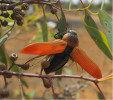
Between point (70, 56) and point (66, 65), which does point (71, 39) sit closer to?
point (70, 56)

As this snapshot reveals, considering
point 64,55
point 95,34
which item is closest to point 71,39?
point 64,55

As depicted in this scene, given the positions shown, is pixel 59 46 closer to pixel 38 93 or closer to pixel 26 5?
pixel 26 5

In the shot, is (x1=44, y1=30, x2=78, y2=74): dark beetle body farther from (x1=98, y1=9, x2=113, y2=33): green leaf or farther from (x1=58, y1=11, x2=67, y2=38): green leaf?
(x1=98, y1=9, x2=113, y2=33): green leaf

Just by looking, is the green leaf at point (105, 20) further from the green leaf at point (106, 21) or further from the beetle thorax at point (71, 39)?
the beetle thorax at point (71, 39)

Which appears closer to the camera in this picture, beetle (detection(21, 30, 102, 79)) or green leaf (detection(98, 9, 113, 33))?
beetle (detection(21, 30, 102, 79))

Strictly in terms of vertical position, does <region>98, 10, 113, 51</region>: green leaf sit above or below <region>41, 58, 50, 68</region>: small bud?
above

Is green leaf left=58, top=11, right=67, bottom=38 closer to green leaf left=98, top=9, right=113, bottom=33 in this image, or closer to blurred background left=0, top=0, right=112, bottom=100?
blurred background left=0, top=0, right=112, bottom=100

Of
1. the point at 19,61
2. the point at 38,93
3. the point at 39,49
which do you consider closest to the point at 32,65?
the point at 19,61

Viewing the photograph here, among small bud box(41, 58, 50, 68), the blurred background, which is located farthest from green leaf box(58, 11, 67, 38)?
small bud box(41, 58, 50, 68)

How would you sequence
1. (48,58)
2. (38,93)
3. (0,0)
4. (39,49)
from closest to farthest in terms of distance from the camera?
(39,49) → (48,58) → (0,0) → (38,93)

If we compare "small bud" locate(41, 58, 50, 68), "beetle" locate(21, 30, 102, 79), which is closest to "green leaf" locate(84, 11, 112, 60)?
"beetle" locate(21, 30, 102, 79)

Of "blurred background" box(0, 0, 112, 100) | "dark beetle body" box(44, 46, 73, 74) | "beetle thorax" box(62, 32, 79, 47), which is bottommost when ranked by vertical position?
"blurred background" box(0, 0, 112, 100)
